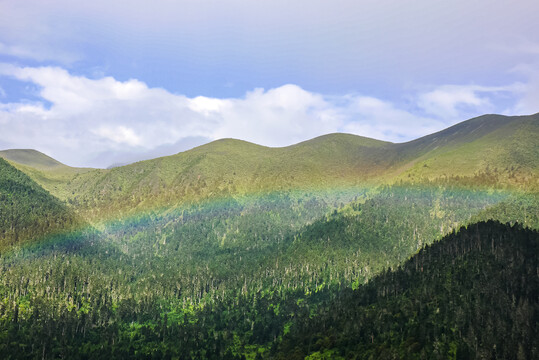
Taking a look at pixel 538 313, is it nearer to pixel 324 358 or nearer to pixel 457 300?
pixel 457 300

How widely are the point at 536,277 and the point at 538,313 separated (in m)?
25.2

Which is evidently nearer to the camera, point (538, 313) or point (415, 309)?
point (538, 313)

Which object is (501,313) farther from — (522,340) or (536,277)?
(536,277)

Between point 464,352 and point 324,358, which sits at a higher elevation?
point 464,352

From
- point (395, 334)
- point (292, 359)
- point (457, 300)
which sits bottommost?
point (292, 359)

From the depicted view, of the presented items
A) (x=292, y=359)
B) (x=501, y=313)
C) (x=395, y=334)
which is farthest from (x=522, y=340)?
(x=292, y=359)

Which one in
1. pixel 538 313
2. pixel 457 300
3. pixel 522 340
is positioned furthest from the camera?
pixel 457 300

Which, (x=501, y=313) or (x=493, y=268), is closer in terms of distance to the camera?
(x=501, y=313)

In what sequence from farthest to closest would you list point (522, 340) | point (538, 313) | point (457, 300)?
point (457, 300) < point (538, 313) < point (522, 340)

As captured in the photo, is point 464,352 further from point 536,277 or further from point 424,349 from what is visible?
point 536,277

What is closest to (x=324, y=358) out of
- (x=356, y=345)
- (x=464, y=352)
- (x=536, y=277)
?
(x=356, y=345)

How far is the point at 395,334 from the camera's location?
182m

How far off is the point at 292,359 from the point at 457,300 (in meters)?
78.1

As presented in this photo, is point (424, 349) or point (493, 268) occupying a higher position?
point (493, 268)
